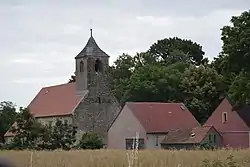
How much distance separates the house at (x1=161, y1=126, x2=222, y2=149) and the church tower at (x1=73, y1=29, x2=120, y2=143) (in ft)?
46.8

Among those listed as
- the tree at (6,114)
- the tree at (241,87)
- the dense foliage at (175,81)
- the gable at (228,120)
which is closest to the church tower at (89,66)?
the dense foliage at (175,81)

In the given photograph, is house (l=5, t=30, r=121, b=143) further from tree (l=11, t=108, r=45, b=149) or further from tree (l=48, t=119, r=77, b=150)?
tree (l=11, t=108, r=45, b=149)

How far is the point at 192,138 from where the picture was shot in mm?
62375

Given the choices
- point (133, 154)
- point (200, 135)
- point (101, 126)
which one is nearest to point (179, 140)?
point (200, 135)

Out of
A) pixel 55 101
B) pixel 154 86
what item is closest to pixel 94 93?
pixel 154 86

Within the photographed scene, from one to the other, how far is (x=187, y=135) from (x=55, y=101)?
28.5 metres

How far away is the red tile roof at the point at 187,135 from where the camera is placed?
204 ft

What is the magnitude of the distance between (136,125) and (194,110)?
35.1ft

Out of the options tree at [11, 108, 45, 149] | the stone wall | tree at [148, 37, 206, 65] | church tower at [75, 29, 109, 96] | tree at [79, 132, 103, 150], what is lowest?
tree at [79, 132, 103, 150]

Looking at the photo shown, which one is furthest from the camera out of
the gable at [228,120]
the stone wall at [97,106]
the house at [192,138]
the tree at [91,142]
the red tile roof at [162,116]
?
the stone wall at [97,106]

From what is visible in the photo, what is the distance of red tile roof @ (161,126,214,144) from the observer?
6209 centimetres

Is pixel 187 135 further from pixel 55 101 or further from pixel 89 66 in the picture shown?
pixel 55 101

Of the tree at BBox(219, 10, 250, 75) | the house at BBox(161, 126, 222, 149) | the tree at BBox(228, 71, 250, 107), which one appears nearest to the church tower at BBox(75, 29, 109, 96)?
the house at BBox(161, 126, 222, 149)

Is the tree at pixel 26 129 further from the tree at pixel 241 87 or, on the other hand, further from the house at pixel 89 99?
the tree at pixel 241 87
